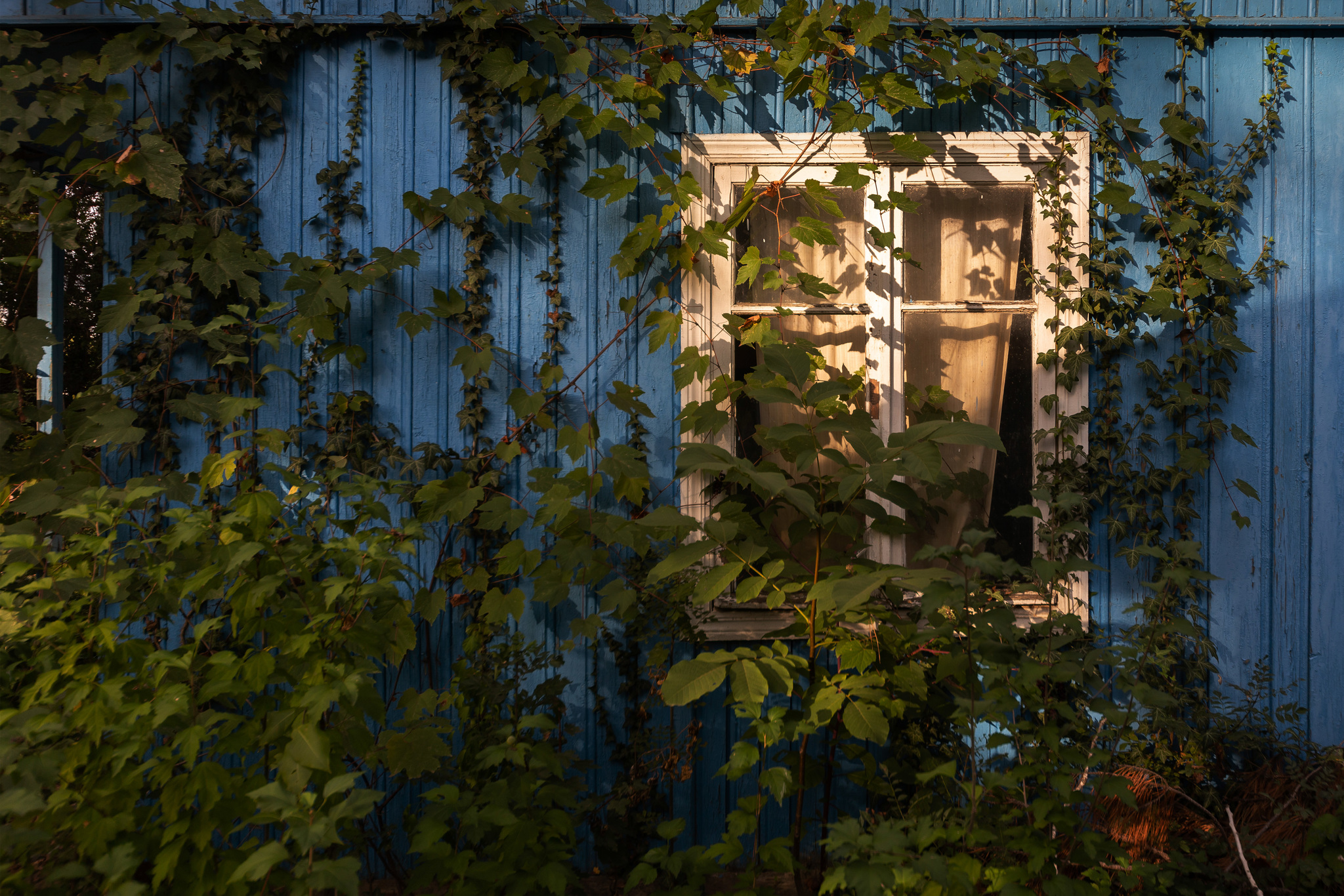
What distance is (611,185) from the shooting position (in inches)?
104

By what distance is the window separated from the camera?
2.81m

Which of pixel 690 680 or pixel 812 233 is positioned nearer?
pixel 690 680

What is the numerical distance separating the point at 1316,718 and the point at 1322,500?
837mm

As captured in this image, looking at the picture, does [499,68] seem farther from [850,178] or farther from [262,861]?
[262,861]

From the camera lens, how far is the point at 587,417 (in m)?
2.86

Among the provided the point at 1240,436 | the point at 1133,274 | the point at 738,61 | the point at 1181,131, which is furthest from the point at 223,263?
the point at 1240,436

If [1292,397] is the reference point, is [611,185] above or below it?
above

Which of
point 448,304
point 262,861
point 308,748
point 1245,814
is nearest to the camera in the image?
point 262,861

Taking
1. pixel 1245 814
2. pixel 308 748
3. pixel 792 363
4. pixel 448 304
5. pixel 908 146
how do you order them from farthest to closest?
1. pixel 448 304
2. pixel 908 146
3. pixel 1245 814
4. pixel 792 363
5. pixel 308 748

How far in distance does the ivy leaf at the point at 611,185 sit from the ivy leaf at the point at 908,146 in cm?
96

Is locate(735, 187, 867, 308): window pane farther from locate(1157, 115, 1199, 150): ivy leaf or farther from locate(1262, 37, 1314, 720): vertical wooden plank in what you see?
locate(1262, 37, 1314, 720): vertical wooden plank

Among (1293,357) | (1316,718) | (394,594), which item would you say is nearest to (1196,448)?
(1293,357)

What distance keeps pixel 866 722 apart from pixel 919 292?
5.71 feet

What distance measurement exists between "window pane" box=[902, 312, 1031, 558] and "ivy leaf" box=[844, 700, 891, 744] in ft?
3.36
